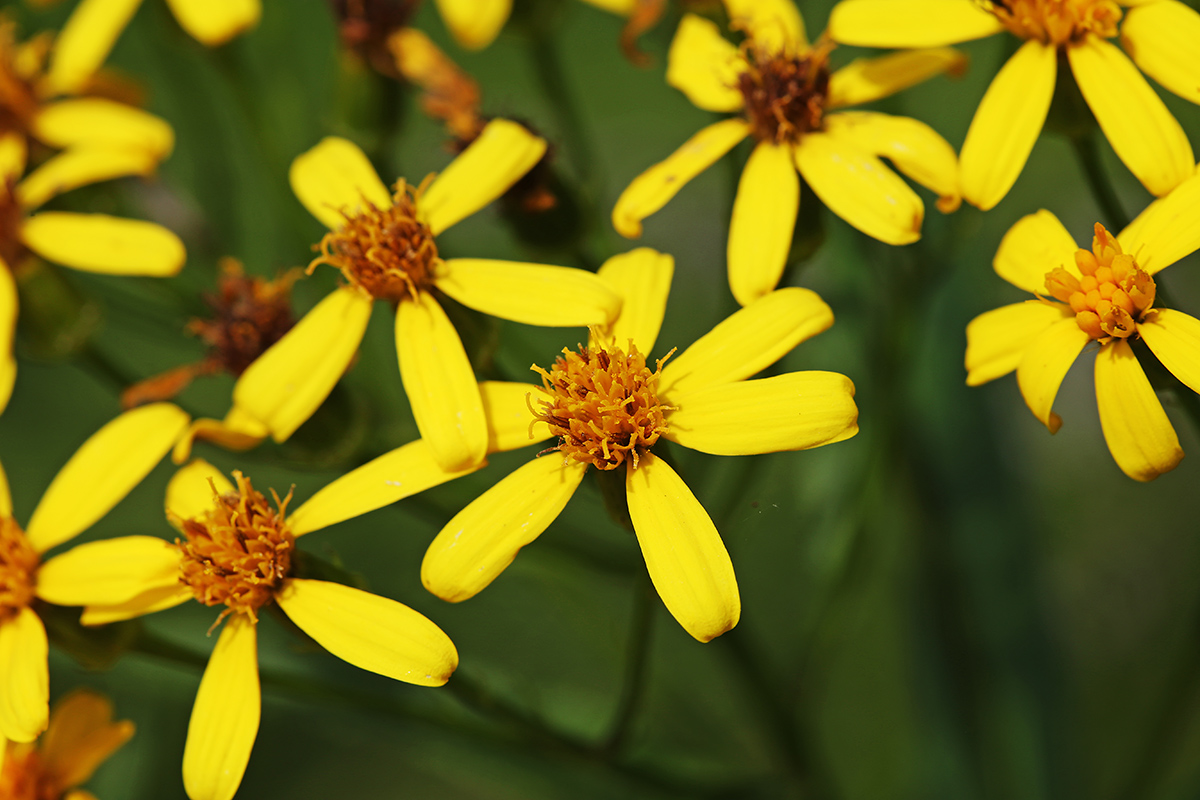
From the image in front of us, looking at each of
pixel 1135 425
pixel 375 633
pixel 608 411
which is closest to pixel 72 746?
pixel 375 633

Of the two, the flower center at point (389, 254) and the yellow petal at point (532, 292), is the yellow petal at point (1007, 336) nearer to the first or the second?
the yellow petal at point (532, 292)

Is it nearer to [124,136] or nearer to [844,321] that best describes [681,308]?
[844,321]

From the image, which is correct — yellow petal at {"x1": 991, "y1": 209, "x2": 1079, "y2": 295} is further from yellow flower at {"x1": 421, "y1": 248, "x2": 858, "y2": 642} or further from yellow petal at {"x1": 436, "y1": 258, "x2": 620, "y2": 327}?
yellow petal at {"x1": 436, "y1": 258, "x2": 620, "y2": 327}

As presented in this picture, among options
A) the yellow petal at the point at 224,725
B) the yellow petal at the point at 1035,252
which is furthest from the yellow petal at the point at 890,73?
the yellow petal at the point at 224,725

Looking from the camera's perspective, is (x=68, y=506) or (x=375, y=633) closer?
(x=375, y=633)

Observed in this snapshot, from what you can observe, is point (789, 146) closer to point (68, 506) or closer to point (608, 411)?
point (608, 411)

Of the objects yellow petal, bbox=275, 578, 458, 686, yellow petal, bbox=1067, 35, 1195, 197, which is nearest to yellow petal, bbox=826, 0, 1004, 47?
yellow petal, bbox=1067, 35, 1195, 197

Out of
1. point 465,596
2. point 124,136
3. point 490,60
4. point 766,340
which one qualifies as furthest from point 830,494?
point 490,60
